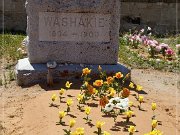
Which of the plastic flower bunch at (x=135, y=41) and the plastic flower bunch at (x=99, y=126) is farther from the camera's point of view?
the plastic flower bunch at (x=135, y=41)

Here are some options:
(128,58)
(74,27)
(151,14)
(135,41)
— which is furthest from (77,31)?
(151,14)

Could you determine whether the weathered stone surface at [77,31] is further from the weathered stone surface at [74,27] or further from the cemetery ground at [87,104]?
the cemetery ground at [87,104]

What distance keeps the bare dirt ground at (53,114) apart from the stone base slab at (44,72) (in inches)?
6.7

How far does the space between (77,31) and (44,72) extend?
2.59ft

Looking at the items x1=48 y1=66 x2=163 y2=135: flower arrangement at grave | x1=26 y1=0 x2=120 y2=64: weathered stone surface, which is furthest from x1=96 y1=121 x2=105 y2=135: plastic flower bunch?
x1=26 y1=0 x2=120 y2=64: weathered stone surface

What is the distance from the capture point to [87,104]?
16.8ft

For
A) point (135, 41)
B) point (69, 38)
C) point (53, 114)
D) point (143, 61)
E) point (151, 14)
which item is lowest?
point (53, 114)

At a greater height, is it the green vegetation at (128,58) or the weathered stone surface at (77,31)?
the weathered stone surface at (77,31)

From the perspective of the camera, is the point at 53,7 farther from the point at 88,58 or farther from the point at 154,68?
the point at 154,68

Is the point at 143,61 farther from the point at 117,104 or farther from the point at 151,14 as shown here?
the point at 151,14

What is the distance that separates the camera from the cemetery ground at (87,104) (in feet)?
14.4

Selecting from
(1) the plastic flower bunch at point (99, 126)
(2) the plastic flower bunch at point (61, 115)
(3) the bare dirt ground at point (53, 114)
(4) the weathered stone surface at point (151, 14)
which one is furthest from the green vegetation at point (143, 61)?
(1) the plastic flower bunch at point (99, 126)

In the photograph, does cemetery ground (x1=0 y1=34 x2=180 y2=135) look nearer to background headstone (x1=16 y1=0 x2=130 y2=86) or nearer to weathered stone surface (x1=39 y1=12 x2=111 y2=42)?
background headstone (x1=16 y1=0 x2=130 y2=86)

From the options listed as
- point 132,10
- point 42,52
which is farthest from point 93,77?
point 132,10
